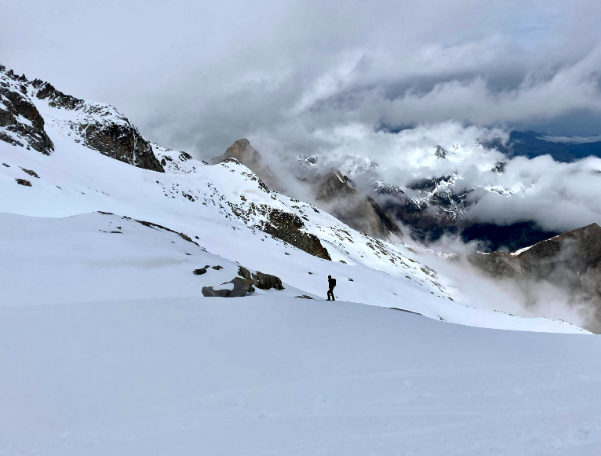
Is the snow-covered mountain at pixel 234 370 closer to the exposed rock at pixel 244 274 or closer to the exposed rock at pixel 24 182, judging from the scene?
the exposed rock at pixel 244 274

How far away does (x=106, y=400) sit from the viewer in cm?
580

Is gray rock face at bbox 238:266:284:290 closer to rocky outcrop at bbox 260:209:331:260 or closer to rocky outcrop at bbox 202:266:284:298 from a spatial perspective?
rocky outcrop at bbox 202:266:284:298

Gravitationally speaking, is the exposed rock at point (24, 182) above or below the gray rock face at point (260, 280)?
above

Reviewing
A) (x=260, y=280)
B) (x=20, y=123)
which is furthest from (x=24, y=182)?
(x=20, y=123)

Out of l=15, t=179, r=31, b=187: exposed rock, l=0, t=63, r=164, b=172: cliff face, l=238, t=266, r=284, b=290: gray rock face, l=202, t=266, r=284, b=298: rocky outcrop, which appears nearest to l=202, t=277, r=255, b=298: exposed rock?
l=202, t=266, r=284, b=298: rocky outcrop

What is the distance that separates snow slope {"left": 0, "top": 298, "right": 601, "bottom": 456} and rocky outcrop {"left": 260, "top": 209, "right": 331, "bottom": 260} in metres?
53.8

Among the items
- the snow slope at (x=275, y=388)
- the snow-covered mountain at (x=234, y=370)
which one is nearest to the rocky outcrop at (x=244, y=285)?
the snow-covered mountain at (x=234, y=370)

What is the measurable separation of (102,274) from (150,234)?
6520mm

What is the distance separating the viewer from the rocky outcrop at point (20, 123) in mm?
40028

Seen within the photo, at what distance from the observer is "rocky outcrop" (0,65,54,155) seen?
40028 mm

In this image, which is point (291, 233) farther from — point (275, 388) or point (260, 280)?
point (275, 388)

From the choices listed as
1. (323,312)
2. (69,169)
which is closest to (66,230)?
(323,312)

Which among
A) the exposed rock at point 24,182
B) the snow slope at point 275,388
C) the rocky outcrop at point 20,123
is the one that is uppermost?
the rocky outcrop at point 20,123

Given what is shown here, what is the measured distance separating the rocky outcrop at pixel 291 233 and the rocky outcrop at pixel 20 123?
33.5 m
